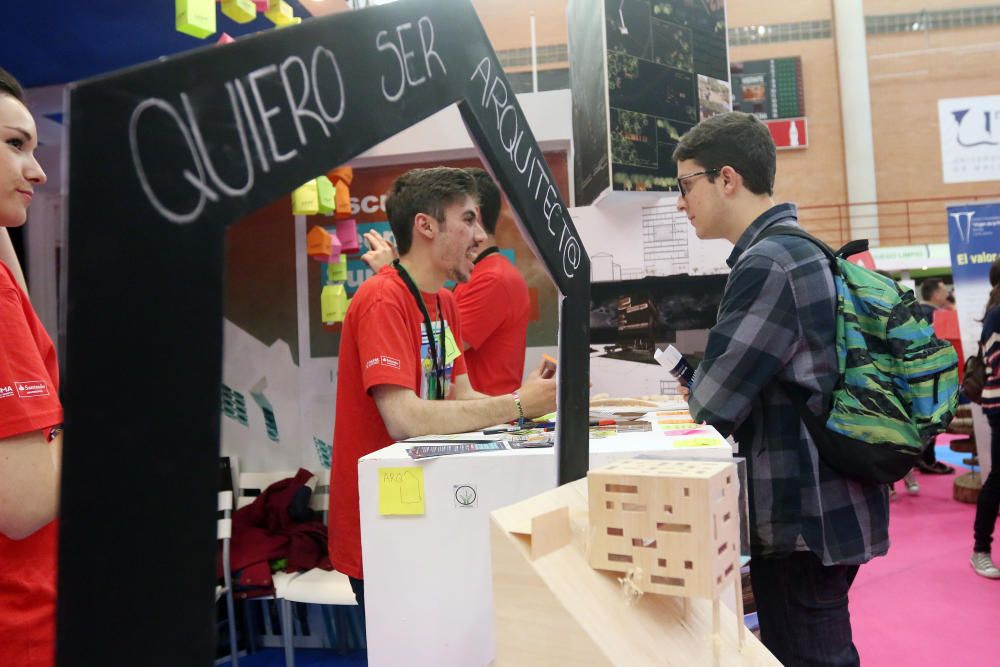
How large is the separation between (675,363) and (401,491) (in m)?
0.69

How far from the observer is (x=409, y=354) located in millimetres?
1795

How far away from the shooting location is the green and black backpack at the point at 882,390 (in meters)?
1.54

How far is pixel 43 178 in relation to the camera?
1.07m

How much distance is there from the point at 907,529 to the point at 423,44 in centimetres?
517

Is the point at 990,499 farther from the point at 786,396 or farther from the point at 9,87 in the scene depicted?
the point at 9,87

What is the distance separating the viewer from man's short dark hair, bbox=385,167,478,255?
2.03 meters

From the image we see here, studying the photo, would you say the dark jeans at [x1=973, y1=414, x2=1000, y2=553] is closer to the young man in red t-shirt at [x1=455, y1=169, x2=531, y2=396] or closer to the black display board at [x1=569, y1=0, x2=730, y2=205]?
the black display board at [x1=569, y1=0, x2=730, y2=205]

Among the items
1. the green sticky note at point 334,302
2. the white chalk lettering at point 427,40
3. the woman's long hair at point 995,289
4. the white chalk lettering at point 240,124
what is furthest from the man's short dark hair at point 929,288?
the white chalk lettering at point 240,124

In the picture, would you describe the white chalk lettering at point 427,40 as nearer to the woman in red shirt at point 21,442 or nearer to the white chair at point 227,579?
the woman in red shirt at point 21,442

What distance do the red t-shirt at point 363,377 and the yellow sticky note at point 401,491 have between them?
0.11 m

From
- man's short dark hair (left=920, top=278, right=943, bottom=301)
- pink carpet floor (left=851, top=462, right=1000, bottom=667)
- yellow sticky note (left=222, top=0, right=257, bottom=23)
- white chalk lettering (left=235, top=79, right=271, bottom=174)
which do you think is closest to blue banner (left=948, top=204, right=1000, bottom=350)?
pink carpet floor (left=851, top=462, right=1000, bottom=667)

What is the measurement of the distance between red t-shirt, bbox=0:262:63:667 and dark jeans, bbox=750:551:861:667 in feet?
4.23

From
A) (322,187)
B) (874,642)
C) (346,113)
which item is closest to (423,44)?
(346,113)

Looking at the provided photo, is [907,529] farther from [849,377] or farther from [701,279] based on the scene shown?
[849,377]
